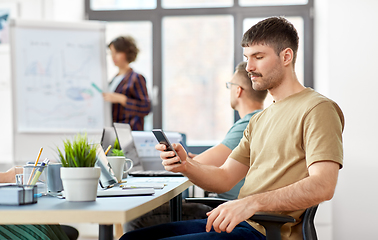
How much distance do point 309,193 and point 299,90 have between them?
1.44 feet

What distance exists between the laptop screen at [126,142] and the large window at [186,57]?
5.35 feet

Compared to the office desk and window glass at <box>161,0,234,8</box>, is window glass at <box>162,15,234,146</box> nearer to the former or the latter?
window glass at <box>161,0,234,8</box>

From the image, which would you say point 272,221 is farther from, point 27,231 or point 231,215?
point 27,231

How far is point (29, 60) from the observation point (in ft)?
10.4

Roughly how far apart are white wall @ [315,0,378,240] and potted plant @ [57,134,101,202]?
264 cm

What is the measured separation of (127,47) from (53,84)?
67 cm

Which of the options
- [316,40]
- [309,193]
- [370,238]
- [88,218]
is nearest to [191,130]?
[316,40]

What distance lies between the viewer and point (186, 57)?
12.6 feet

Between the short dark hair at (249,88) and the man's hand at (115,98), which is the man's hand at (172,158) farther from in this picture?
the man's hand at (115,98)

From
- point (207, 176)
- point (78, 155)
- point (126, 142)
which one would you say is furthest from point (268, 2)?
point (78, 155)

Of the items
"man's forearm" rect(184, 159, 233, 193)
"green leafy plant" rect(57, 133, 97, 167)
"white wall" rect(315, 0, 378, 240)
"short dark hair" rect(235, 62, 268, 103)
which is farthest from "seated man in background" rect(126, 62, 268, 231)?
"white wall" rect(315, 0, 378, 240)

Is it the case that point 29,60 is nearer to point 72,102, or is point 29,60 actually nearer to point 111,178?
point 72,102

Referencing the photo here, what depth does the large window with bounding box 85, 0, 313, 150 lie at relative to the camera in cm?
380

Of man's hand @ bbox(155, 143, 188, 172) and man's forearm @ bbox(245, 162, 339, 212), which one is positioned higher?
man's hand @ bbox(155, 143, 188, 172)
